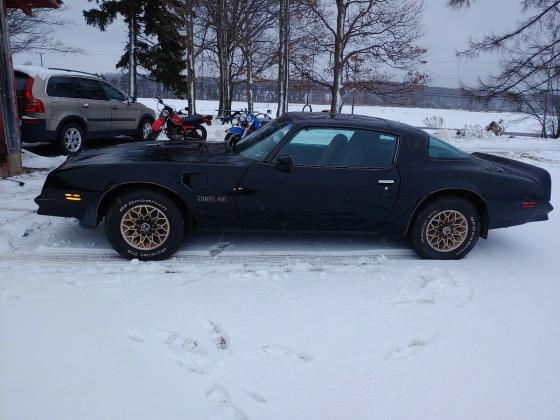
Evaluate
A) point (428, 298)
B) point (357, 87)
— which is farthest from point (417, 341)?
point (357, 87)

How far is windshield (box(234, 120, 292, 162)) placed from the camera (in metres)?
4.17

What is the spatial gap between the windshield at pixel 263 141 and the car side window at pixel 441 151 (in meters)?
1.38

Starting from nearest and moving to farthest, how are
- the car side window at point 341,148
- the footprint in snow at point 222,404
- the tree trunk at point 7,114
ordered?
1. the footprint in snow at point 222,404
2. the car side window at point 341,148
3. the tree trunk at point 7,114

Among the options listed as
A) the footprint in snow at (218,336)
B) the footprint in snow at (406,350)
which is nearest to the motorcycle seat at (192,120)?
the footprint in snow at (218,336)

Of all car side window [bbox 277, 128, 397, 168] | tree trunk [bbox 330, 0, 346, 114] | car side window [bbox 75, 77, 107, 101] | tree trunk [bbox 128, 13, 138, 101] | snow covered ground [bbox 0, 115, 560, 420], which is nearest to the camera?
snow covered ground [bbox 0, 115, 560, 420]

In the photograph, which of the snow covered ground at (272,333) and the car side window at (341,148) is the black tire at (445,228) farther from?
the car side window at (341,148)

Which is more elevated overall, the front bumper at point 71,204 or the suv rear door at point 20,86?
the suv rear door at point 20,86

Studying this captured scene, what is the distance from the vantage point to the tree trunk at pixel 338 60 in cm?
1565

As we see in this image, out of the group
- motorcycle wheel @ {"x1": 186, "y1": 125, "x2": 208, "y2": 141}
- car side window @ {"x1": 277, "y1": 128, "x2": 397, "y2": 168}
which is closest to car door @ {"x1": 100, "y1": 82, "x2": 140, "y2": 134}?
motorcycle wheel @ {"x1": 186, "y1": 125, "x2": 208, "y2": 141}

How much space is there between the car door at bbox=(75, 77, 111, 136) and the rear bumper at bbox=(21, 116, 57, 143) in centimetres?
101

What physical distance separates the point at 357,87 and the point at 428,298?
15063 millimetres

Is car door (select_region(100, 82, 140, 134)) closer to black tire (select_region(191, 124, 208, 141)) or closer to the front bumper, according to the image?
black tire (select_region(191, 124, 208, 141))

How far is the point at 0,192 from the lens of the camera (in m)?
6.05

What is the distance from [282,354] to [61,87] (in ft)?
26.6
